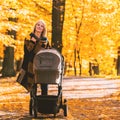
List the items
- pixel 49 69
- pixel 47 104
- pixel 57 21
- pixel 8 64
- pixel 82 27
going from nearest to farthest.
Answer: pixel 49 69 → pixel 47 104 → pixel 57 21 → pixel 8 64 → pixel 82 27

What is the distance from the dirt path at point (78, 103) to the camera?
30.1 ft

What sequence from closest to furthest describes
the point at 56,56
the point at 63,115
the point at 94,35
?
the point at 56,56, the point at 63,115, the point at 94,35

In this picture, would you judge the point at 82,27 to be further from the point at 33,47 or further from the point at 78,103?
the point at 33,47

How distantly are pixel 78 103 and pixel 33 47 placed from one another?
270 cm

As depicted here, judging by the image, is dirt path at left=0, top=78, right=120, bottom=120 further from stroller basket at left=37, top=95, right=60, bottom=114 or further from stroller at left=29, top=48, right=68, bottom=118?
stroller at left=29, top=48, right=68, bottom=118

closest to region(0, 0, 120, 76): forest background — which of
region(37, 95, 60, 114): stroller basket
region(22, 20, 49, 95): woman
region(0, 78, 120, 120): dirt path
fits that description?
region(0, 78, 120, 120): dirt path

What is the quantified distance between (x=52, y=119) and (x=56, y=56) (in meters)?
1.15

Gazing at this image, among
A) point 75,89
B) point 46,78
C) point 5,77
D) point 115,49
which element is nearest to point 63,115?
point 46,78

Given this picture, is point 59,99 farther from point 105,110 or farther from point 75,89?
point 75,89

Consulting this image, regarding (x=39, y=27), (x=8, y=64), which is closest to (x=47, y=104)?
(x=39, y=27)

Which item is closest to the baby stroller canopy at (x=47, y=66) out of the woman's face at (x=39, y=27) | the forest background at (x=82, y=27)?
the woman's face at (x=39, y=27)

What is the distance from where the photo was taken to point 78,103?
1145 centimetres

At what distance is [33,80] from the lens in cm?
930

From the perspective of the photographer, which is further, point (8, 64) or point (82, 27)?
point (82, 27)
